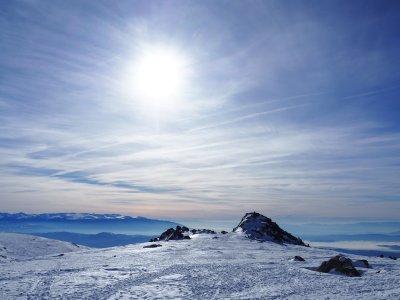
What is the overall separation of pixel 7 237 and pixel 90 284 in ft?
250

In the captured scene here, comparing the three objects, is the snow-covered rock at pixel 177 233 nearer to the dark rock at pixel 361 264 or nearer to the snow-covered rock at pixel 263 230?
the snow-covered rock at pixel 263 230

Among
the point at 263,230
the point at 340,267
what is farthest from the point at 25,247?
the point at 340,267

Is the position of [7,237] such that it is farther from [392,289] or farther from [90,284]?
[392,289]

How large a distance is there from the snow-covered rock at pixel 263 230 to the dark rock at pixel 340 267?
34.1 metres

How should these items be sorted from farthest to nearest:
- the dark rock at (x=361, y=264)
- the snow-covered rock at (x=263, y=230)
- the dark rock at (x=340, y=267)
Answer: the snow-covered rock at (x=263, y=230) < the dark rock at (x=361, y=264) < the dark rock at (x=340, y=267)

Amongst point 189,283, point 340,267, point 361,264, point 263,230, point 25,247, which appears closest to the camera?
point 189,283

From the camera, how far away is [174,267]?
2641 centimetres

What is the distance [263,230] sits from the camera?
63594 mm

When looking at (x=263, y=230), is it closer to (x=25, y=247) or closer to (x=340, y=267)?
(x=340, y=267)

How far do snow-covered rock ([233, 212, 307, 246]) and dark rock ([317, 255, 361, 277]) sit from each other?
112 ft

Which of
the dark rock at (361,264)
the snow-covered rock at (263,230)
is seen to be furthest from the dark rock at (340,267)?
the snow-covered rock at (263,230)

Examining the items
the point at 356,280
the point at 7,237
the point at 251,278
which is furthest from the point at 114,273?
the point at 7,237

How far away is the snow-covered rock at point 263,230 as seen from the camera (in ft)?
201

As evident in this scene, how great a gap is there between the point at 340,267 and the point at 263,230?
3956 centimetres
